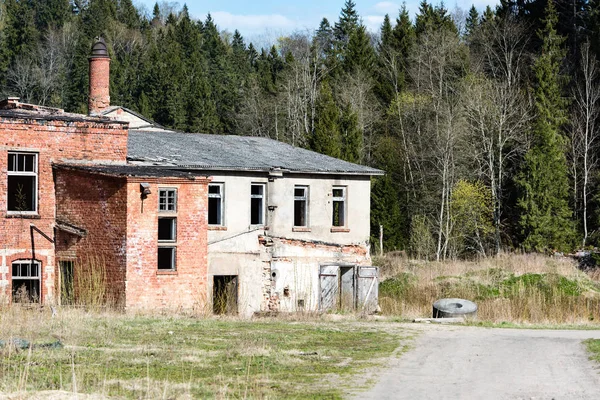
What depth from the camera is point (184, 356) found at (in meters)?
18.3

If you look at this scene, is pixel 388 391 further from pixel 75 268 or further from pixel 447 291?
pixel 447 291

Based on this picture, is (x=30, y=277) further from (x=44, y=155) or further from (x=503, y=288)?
(x=503, y=288)

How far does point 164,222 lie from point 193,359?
44.6ft

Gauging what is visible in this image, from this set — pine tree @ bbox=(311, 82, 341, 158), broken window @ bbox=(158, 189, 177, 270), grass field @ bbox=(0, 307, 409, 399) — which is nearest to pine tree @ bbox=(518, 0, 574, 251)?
pine tree @ bbox=(311, 82, 341, 158)

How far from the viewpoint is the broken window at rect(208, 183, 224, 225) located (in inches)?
1417

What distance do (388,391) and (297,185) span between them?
2330cm

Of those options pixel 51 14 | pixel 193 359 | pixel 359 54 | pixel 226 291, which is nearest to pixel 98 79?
pixel 226 291

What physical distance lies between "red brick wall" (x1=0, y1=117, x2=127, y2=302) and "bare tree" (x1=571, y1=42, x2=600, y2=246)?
3003 cm

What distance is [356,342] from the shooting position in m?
21.7

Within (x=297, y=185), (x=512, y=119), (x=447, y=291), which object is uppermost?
(x=512, y=119)

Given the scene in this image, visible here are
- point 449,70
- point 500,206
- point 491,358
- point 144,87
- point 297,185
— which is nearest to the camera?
point 491,358

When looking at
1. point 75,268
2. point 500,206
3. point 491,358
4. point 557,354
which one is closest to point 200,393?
point 491,358

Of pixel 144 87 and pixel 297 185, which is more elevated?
pixel 144 87

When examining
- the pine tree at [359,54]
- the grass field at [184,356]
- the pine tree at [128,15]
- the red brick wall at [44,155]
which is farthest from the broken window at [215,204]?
the pine tree at [128,15]
